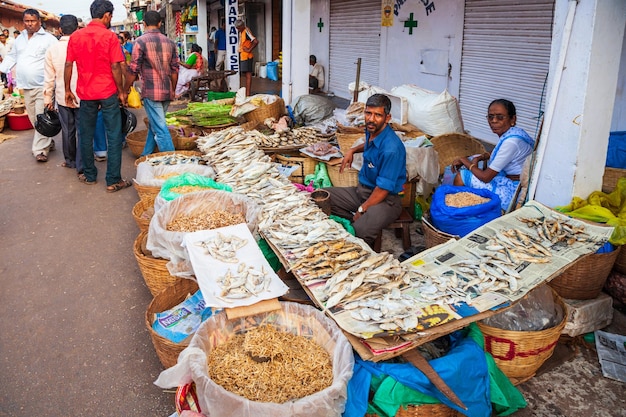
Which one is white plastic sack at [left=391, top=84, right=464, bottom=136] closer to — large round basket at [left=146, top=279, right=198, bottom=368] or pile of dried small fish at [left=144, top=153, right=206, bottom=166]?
pile of dried small fish at [left=144, top=153, right=206, bottom=166]

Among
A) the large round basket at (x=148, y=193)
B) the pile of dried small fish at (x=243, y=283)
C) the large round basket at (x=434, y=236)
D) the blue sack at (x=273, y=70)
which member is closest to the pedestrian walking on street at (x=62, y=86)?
the large round basket at (x=148, y=193)

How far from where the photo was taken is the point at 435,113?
20.6ft

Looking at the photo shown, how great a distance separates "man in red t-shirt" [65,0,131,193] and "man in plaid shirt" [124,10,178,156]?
0.24 m

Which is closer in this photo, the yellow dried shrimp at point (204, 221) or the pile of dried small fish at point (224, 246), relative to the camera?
the pile of dried small fish at point (224, 246)

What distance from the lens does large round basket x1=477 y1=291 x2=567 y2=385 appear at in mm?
2990

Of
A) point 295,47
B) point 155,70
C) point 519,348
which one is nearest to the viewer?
point 519,348

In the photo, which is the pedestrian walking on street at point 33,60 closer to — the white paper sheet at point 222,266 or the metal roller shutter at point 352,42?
the white paper sheet at point 222,266

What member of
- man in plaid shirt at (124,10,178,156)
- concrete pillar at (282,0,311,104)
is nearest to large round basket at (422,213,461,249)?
man in plaid shirt at (124,10,178,156)

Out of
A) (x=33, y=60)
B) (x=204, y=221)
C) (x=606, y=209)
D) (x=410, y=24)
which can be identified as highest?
(x=410, y=24)

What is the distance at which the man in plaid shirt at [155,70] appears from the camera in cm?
638

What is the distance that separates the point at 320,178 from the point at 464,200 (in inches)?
84.3

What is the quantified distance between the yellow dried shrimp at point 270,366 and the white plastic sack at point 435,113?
14.0 ft

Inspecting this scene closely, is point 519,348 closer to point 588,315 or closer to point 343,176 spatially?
point 588,315

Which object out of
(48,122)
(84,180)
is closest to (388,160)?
(84,180)
